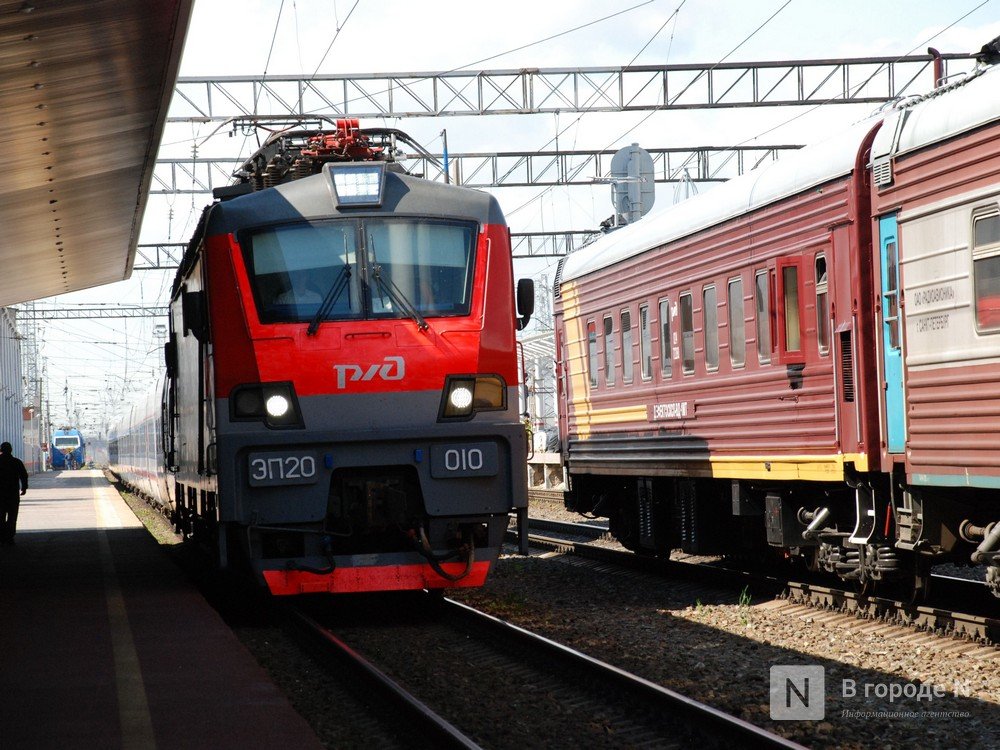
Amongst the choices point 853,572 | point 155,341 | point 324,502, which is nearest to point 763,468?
point 853,572

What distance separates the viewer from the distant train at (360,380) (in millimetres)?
Answer: 9977

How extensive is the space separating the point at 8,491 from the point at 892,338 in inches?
574

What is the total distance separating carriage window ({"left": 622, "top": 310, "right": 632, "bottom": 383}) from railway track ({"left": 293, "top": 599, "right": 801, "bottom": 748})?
5.02 metres

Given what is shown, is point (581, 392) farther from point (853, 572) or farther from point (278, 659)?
Answer: point (278, 659)

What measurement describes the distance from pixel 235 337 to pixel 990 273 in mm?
5249

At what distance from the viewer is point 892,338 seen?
9727 mm

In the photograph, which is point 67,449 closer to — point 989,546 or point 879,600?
point 879,600

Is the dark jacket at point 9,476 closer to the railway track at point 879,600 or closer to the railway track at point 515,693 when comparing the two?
the railway track at point 879,600

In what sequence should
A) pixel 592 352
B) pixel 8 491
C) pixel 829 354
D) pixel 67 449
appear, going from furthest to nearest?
pixel 67 449, pixel 8 491, pixel 592 352, pixel 829 354

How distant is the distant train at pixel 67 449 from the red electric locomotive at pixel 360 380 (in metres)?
101

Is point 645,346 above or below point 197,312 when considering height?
below

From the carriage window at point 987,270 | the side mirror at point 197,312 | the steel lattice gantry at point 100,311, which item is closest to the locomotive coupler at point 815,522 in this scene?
the carriage window at point 987,270

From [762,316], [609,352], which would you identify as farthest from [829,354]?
[609,352]

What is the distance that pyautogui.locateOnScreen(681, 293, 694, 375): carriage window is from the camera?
1344cm
